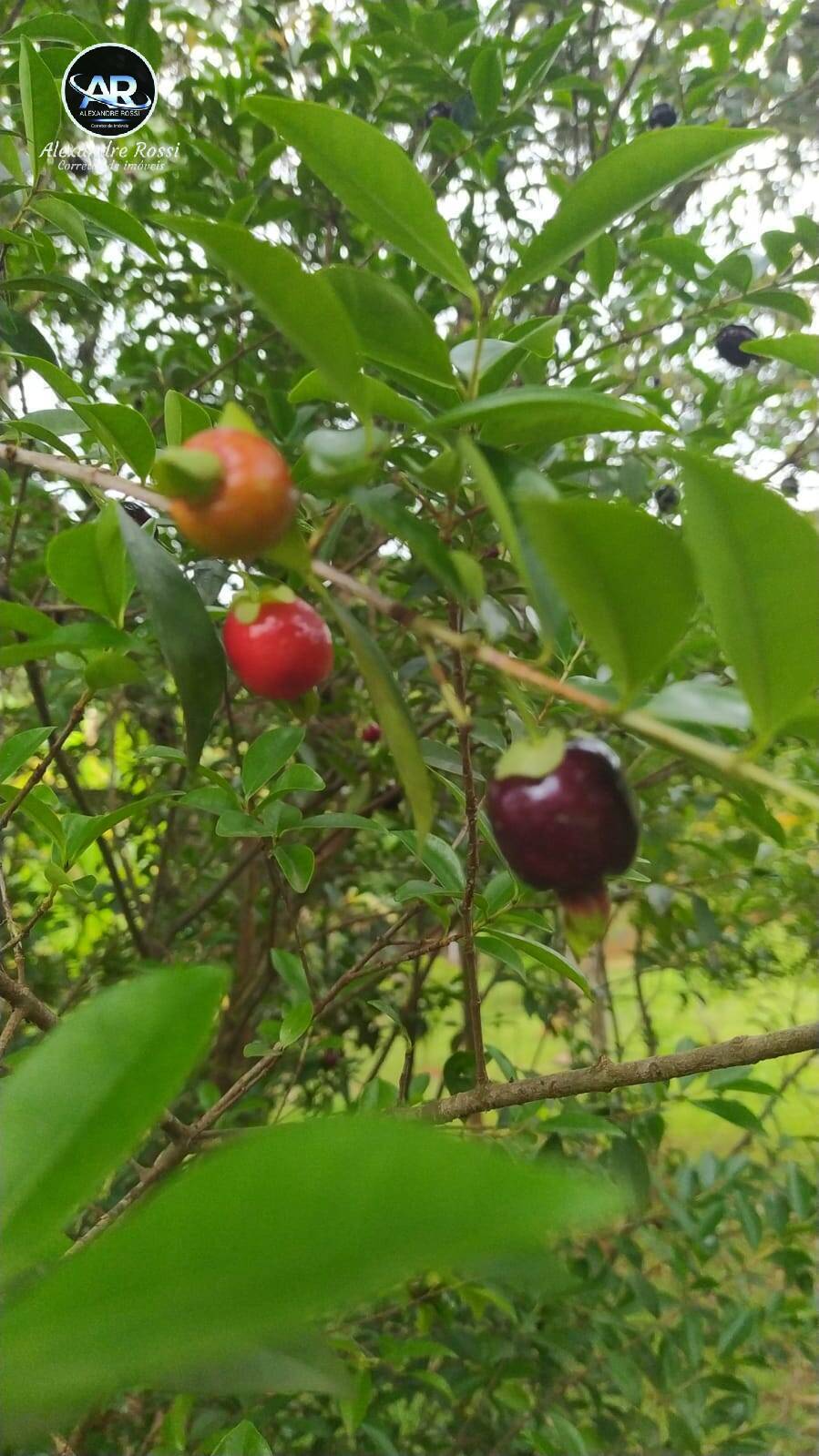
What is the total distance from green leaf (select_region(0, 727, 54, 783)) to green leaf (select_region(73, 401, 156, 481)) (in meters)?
0.21

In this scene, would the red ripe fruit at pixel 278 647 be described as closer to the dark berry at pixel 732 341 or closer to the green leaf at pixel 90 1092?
the green leaf at pixel 90 1092

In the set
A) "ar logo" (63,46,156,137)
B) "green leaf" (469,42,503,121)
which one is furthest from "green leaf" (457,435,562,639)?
"green leaf" (469,42,503,121)

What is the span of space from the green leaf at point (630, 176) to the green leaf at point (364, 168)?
0.18 ft

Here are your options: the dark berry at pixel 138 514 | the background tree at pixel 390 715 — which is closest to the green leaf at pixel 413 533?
the background tree at pixel 390 715

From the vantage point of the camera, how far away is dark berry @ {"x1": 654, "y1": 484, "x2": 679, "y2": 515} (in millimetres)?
1633

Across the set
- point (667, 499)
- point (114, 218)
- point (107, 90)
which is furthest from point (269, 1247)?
point (667, 499)

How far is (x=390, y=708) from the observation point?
33cm

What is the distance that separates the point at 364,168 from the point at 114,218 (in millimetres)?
520

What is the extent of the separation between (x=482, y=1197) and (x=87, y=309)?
1649 mm

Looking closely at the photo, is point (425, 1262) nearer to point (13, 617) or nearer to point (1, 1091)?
point (1, 1091)

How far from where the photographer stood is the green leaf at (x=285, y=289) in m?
0.29

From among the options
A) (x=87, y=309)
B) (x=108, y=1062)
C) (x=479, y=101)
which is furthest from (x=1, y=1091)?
(x=87, y=309)

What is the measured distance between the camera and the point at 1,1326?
0.16 meters

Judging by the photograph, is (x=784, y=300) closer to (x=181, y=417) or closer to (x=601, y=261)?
(x=601, y=261)
